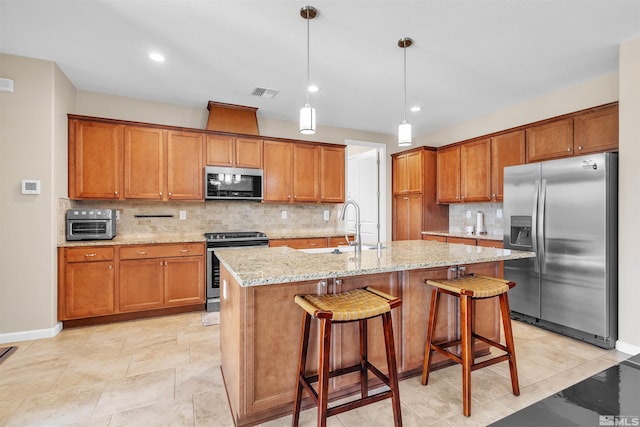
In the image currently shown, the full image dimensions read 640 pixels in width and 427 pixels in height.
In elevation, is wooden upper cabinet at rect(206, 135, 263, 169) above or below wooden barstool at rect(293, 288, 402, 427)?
above

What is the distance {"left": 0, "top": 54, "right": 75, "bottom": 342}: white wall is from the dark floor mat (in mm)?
192

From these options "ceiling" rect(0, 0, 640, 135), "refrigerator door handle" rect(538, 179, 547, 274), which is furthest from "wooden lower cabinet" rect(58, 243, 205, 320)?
"refrigerator door handle" rect(538, 179, 547, 274)

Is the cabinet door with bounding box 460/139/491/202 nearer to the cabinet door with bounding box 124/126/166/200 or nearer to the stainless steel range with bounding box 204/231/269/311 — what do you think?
the stainless steel range with bounding box 204/231/269/311

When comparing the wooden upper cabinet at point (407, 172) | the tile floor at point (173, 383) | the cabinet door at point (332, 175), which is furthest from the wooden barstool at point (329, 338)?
the wooden upper cabinet at point (407, 172)

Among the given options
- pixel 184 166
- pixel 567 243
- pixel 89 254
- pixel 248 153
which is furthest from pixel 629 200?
pixel 89 254

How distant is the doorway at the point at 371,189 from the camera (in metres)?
5.68

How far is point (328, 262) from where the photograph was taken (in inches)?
75.9

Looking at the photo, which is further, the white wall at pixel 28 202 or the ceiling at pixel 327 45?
the white wall at pixel 28 202

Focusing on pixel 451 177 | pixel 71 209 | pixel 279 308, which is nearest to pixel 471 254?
pixel 279 308

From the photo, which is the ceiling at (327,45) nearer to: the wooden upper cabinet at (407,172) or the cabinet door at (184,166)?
the cabinet door at (184,166)

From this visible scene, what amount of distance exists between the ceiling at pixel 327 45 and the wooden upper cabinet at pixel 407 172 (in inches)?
49.9

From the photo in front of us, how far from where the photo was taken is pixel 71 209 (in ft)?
11.1

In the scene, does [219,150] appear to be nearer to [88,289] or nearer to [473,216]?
[88,289]

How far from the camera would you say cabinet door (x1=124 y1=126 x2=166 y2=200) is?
3.70 m
